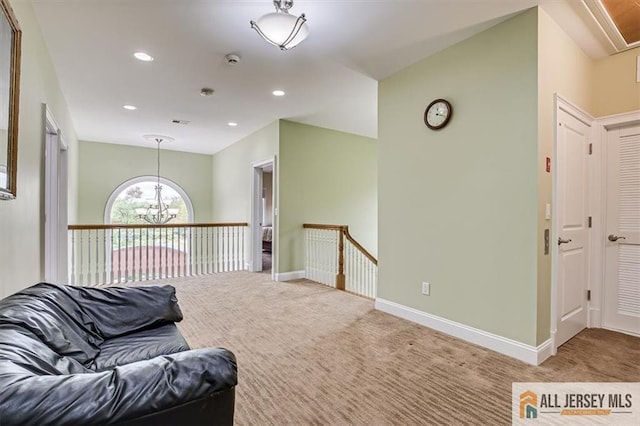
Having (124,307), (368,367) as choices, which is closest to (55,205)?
(124,307)

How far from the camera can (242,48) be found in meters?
2.95

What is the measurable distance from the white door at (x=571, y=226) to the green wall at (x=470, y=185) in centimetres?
41

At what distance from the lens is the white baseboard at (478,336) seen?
7.86ft

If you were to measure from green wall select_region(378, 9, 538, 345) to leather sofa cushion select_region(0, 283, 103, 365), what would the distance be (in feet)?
8.98

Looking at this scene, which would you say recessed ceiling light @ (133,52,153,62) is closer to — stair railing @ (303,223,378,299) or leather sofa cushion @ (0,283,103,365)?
leather sofa cushion @ (0,283,103,365)

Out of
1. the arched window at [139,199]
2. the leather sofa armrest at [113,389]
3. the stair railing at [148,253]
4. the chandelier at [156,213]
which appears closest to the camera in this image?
the leather sofa armrest at [113,389]

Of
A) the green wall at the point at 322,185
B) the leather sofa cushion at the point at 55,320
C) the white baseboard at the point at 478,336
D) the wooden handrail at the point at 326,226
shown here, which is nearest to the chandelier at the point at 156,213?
the green wall at the point at 322,185

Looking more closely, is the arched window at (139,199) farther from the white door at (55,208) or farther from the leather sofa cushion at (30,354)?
the leather sofa cushion at (30,354)

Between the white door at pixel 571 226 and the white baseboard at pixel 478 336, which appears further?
the white door at pixel 571 226

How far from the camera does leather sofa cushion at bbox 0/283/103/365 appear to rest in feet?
4.27

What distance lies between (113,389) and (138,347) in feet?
3.37

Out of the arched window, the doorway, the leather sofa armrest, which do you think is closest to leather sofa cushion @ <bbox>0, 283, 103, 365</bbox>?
the leather sofa armrest

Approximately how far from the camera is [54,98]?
3.46 metres

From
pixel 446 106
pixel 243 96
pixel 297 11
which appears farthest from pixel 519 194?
pixel 243 96
